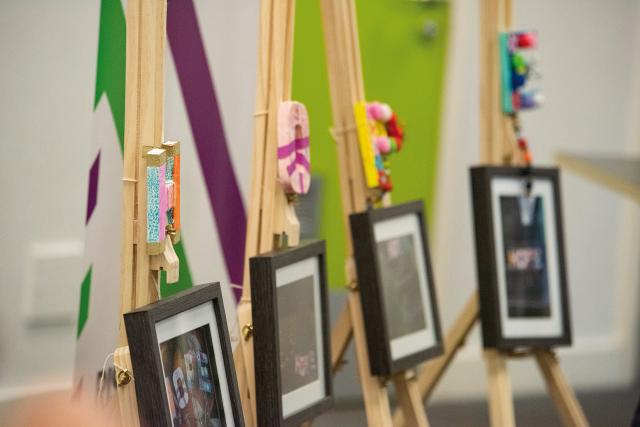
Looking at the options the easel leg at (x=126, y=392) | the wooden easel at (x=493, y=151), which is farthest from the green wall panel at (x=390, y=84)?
the easel leg at (x=126, y=392)

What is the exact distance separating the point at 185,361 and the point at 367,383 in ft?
2.38

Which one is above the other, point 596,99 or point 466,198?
point 596,99

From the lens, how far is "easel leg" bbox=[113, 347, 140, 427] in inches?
59.3

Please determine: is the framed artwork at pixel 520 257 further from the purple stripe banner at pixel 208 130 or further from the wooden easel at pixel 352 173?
the purple stripe banner at pixel 208 130

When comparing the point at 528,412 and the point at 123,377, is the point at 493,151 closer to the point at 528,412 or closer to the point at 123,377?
the point at 528,412

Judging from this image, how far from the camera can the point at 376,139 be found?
7.64 feet

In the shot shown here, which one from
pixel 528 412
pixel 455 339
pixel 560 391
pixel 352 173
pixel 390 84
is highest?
pixel 390 84

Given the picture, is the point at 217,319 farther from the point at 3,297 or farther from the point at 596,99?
the point at 596,99

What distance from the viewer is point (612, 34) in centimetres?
383

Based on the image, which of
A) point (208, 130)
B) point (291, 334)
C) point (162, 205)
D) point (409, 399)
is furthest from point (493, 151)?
point (162, 205)

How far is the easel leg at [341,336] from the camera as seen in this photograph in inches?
92.0

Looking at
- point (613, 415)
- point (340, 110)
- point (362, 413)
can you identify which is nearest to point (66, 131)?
point (340, 110)

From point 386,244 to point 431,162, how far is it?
1.22 m

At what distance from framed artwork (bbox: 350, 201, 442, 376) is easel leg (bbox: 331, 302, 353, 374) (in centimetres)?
8
